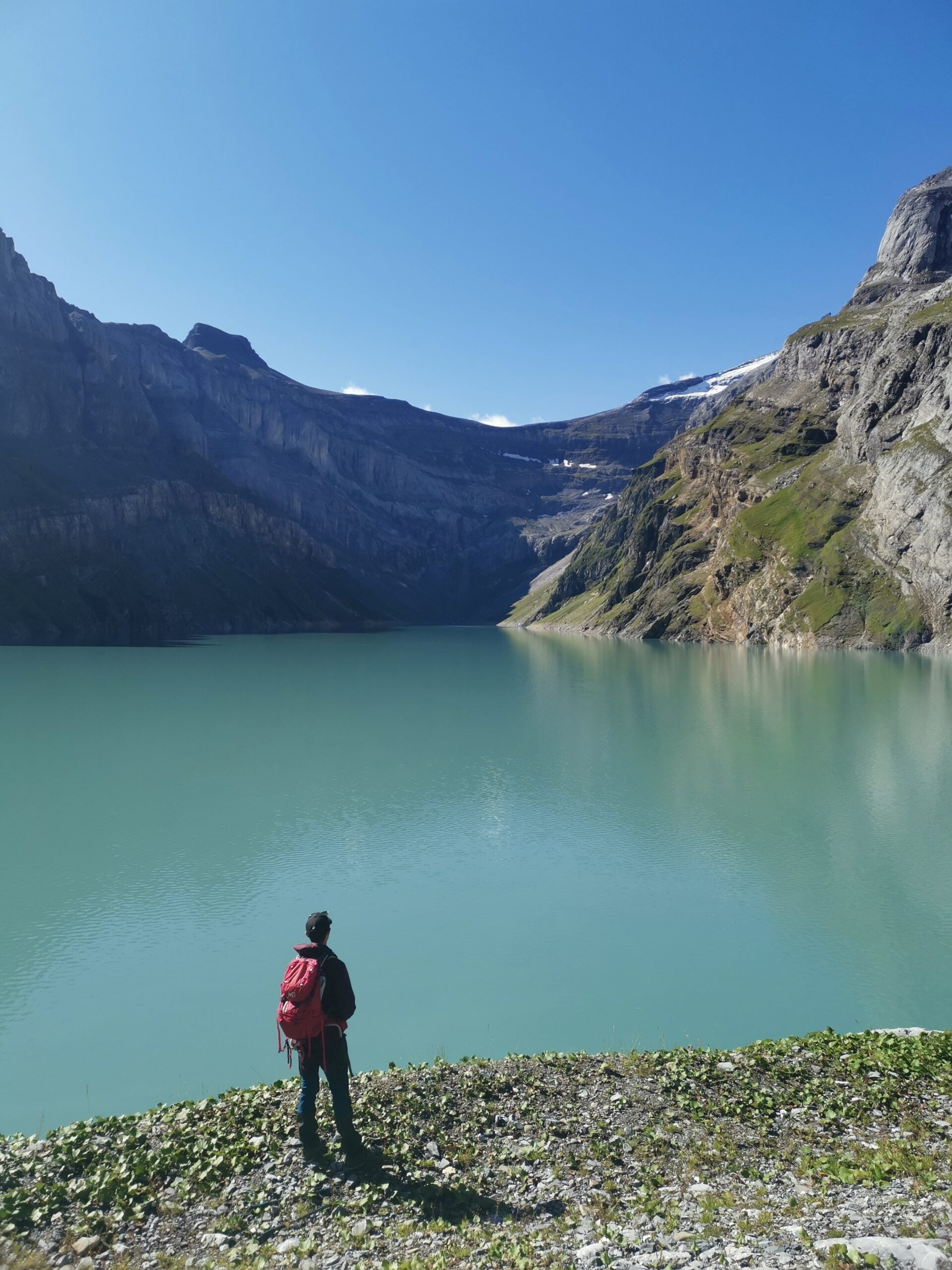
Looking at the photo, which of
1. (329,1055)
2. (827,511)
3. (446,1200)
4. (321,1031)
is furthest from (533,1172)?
(827,511)

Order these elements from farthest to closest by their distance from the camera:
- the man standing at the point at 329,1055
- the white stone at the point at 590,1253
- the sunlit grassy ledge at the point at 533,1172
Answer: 1. the man standing at the point at 329,1055
2. the sunlit grassy ledge at the point at 533,1172
3. the white stone at the point at 590,1253

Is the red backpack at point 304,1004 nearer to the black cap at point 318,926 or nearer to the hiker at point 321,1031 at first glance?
the hiker at point 321,1031

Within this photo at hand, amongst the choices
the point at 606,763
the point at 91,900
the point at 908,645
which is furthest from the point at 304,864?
the point at 908,645

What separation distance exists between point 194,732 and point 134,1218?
46777mm

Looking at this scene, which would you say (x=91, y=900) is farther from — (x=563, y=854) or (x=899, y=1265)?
(x=899, y=1265)

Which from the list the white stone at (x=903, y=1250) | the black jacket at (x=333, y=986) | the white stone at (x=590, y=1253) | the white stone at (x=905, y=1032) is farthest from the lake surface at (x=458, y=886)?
the white stone at (x=903, y=1250)

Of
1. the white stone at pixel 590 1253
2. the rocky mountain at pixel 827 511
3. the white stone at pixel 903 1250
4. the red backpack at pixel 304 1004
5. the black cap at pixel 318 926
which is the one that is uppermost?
the rocky mountain at pixel 827 511

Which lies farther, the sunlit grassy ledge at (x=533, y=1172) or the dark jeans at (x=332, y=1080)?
the dark jeans at (x=332, y=1080)

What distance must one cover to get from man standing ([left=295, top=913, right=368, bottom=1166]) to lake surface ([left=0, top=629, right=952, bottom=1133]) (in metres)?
4.67

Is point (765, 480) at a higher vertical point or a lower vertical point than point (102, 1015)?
higher

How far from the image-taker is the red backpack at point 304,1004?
9.74 metres

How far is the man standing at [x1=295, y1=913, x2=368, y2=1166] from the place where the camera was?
9.72 meters

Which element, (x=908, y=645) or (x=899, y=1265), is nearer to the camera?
(x=899, y=1265)

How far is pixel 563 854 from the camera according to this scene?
27172 millimetres
